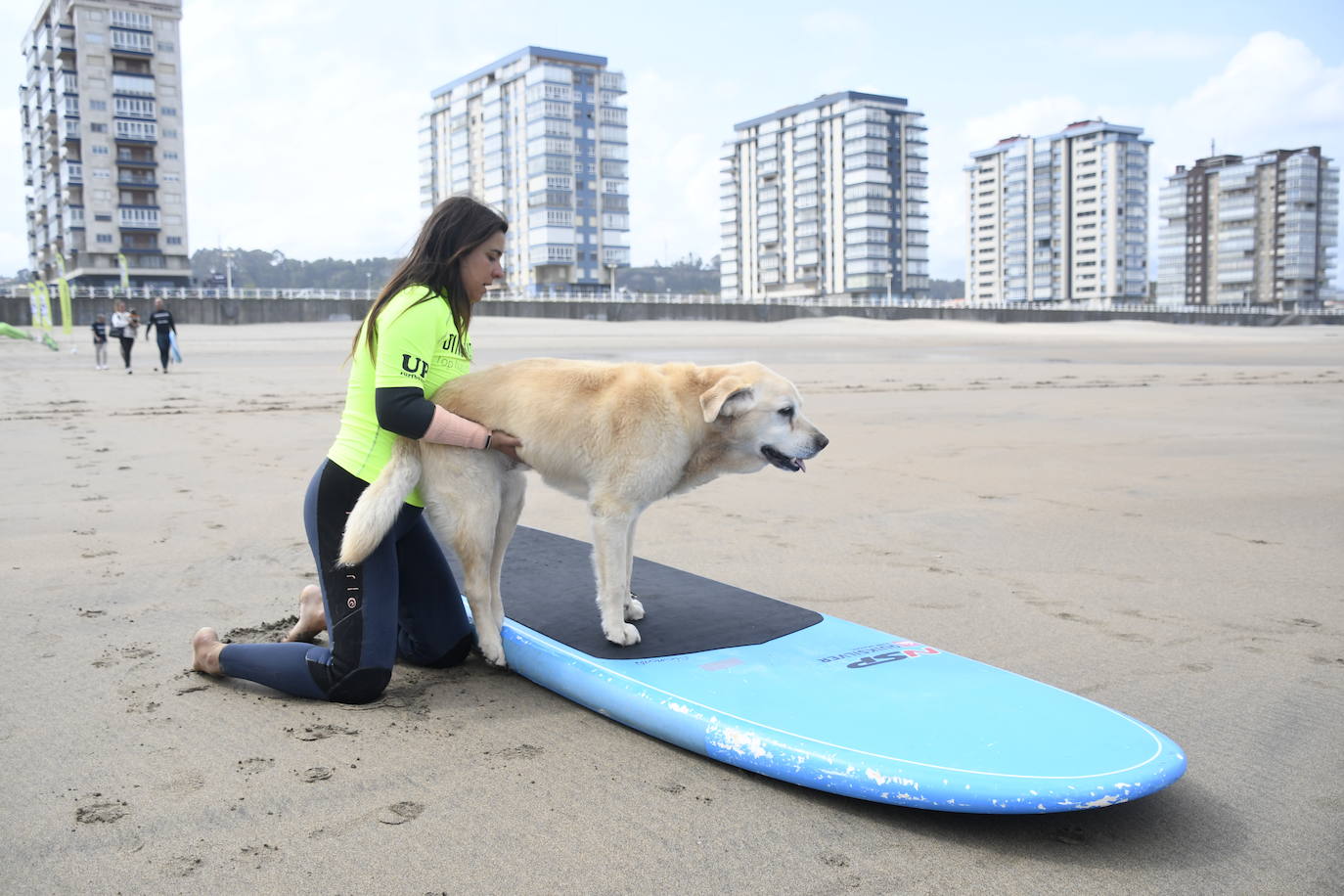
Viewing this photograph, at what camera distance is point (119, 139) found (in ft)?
253

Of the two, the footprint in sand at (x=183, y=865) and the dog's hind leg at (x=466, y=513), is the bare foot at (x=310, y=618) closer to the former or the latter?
the dog's hind leg at (x=466, y=513)

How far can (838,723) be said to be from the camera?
3047 millimetres

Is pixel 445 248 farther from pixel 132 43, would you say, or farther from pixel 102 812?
pixel 132 43

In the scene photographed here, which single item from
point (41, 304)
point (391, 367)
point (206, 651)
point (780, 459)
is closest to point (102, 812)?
point (206, 651)

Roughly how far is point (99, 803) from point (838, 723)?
7.08 feet

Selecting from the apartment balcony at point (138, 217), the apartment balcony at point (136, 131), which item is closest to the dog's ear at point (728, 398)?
the apartment balcony at point (138, 217)

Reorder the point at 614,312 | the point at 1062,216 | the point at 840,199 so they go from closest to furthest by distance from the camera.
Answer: the point at 614,312 < the point at 840,199 < the point at 1062,216

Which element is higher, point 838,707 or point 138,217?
point 138,217

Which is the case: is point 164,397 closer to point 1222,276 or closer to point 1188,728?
point 1188,728

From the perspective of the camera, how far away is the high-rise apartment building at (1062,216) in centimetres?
12500

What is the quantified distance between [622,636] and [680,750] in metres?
0.61

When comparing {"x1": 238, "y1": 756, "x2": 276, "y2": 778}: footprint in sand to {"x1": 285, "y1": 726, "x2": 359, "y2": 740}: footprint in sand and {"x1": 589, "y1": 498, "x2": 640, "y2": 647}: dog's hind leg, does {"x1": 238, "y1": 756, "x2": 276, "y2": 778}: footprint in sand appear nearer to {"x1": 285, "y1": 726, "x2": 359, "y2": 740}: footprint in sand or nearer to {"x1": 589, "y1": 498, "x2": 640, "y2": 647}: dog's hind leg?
{"x1": 285, "y1": 726, "x2": 359, "y2": 740}: footprint in sand

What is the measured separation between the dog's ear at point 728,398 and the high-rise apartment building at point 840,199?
108m

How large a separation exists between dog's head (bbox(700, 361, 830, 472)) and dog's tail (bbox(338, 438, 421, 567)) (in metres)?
1.12
